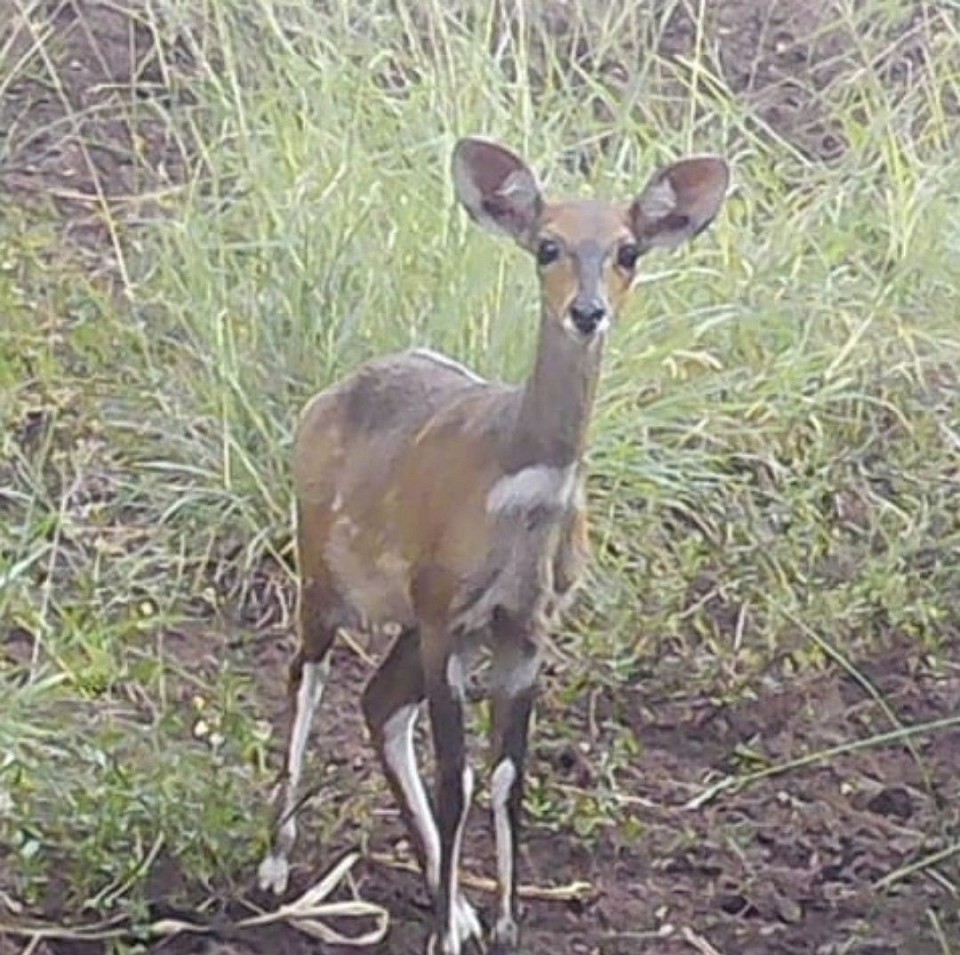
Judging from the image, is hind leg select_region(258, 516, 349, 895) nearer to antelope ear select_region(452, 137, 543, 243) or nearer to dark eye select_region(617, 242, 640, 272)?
antelope ear select_region(452, 137, 543, 243)

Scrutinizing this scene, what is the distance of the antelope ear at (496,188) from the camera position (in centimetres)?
368

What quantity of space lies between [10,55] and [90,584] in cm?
193

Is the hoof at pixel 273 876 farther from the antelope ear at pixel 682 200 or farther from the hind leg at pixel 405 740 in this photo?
the antelope ear at pixel 682 200

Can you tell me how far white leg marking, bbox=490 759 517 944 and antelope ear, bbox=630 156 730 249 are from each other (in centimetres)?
69

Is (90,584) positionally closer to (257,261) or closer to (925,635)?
(257,261)

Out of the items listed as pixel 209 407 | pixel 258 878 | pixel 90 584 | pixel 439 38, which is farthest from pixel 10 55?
pixel 258 878

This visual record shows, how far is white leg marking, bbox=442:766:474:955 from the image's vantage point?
376cm

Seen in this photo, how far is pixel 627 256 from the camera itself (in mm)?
3562

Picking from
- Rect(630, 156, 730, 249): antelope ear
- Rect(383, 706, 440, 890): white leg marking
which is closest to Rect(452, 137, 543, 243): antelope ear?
Rect(630, 156, 730, 249): antelope ear

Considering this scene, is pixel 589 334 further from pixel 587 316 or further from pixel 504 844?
pixel 504 844

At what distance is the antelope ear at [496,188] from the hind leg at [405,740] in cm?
56

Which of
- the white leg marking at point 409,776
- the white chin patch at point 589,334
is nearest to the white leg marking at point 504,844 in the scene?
the white leg marking at point 409,776

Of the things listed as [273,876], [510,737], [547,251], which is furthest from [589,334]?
[273,876]

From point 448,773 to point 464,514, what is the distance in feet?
1.08
